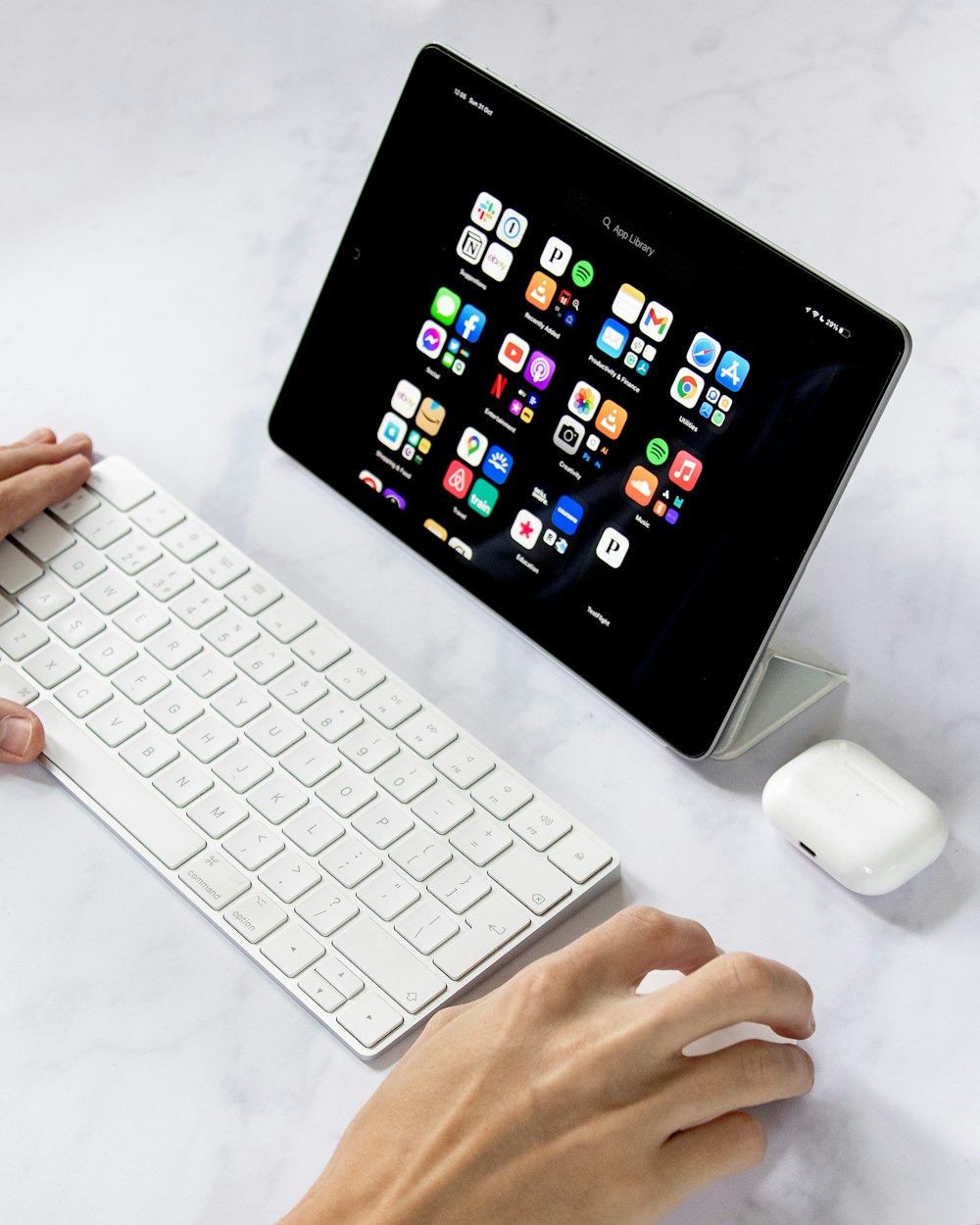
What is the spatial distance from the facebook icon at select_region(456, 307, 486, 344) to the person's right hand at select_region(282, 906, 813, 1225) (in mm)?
363

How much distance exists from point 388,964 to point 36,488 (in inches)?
15.0

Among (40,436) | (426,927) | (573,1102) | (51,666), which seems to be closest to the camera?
(573,1102)

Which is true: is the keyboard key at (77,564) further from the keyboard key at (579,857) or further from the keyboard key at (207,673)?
the keyboard key at (579,857)

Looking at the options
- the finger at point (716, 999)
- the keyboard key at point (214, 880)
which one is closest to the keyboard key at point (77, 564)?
the keyboard key at point (214, 880)

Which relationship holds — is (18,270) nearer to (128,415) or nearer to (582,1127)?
(128,415)

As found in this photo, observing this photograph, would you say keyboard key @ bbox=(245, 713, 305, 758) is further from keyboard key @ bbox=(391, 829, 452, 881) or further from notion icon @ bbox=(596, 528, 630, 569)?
notion icon @ bbox=(596, 528, 630, 569)

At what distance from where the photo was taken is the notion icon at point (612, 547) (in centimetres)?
76

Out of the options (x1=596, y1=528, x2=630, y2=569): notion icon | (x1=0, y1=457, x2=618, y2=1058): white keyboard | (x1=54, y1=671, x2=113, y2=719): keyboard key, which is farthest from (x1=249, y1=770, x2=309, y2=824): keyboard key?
(x1=596, y1=528, x2=630, y2=569): notion icon

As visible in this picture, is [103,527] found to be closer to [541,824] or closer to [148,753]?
[148,753]

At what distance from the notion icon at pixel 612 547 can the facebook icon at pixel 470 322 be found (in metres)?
0.14

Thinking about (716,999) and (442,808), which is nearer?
(716,999)

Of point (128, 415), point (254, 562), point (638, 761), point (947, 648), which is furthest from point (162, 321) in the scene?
point (947, 648)

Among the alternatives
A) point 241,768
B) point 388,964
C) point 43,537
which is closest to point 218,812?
point 241,768

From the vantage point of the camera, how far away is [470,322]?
80 centimetres
